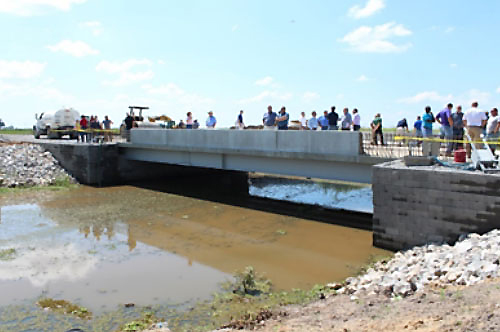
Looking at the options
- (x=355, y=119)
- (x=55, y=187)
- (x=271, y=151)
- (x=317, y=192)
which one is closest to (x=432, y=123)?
(x=355, y=119)

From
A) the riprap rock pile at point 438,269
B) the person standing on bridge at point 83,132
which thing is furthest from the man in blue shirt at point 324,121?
the person standing on bridge at point 83,132

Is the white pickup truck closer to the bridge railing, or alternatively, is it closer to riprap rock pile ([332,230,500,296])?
the bridge railing

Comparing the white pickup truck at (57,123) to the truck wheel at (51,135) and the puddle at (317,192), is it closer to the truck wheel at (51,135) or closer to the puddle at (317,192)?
the truck wheel at (51,135)

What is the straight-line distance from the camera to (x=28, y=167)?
21156 millimetres

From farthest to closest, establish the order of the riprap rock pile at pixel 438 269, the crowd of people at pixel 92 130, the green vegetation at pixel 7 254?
the crowd of people at pixel 92 130 → the green vegetation at pixel 7 254 → the riprap rock pile at pixel 438 269

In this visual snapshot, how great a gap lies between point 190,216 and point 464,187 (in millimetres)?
8865

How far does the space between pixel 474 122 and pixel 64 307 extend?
1066 centimetres

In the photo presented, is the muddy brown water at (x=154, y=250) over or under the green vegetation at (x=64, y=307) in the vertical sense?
over

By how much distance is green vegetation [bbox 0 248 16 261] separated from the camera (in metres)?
9.54

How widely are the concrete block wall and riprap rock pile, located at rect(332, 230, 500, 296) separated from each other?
427mm

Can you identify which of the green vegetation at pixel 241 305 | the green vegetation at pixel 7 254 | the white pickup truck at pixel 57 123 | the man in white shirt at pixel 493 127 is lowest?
the green vegetation at pixel 241 305

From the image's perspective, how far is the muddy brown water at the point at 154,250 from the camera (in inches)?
307

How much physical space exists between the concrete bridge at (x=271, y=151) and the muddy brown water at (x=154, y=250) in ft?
5.51

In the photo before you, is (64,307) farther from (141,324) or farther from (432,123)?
(432,123)
